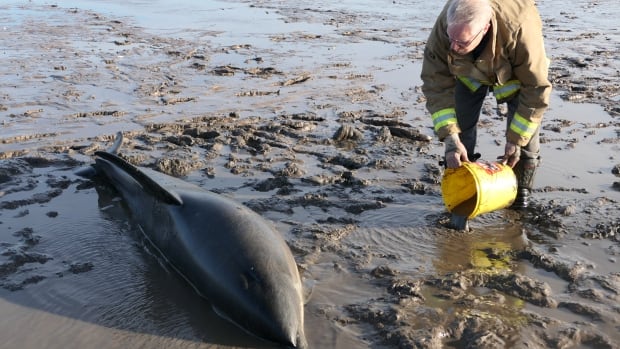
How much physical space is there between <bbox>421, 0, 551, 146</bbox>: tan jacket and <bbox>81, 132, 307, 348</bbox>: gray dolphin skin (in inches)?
75.5

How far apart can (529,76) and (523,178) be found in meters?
1.14

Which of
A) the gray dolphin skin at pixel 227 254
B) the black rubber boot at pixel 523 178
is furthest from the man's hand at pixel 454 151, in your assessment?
the gray dolphin skin at pixel 227 254

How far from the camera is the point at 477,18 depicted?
397cm

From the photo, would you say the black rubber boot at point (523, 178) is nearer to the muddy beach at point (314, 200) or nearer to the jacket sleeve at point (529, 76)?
the muddy beach at point (314, 200)

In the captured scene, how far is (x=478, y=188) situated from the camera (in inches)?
180

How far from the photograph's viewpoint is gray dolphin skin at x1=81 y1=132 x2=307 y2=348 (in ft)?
11.1

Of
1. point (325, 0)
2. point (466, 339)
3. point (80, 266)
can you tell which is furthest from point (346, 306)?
point (325, 0)

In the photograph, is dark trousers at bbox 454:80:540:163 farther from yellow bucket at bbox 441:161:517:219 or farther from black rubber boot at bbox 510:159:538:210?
yellow bucket at bbox 441:161:517:219

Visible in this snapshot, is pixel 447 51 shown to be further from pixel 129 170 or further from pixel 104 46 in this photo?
pixel 104 46

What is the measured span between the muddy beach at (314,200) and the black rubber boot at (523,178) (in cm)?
13

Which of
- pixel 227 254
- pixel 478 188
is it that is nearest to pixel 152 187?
pixel 227 254

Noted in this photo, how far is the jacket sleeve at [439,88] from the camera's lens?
470cm

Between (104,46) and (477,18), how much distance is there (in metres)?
10.3

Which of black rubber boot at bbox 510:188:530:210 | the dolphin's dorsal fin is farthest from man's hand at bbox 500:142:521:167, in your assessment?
the dolphin's dorsal fin
